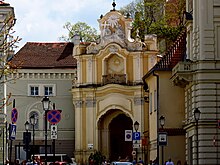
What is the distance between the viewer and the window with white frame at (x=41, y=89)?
85.1 meters

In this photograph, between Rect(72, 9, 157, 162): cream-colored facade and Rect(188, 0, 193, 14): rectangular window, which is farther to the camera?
Rect(72, 9, 157, 162): cream-colored facade

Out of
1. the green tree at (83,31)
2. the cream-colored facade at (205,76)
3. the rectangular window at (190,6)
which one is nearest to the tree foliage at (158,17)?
the green tree at (83,31)

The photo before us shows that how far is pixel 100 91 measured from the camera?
79.1 m

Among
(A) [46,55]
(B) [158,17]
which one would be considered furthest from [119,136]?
(B) [158,17]

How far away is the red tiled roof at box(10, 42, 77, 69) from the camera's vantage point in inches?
3364

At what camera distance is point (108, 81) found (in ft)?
260

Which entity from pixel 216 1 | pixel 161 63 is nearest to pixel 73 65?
pixel 161 63

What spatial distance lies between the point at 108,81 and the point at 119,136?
6507mm

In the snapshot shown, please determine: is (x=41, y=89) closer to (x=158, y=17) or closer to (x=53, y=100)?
(x=53, y=100)

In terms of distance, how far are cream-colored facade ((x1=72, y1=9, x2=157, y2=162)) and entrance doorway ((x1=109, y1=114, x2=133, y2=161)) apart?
4.30 ft

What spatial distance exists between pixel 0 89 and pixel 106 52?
58.5 ft

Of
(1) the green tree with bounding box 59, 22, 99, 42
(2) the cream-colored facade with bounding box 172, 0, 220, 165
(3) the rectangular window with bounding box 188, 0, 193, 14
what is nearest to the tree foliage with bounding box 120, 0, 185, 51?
(1) the green tree with bounding box 59, 22, 99, 42

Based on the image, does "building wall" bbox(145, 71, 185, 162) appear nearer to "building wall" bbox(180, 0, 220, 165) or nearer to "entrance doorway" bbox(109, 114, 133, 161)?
"building wall" bbox(180, 0, 220, 165)

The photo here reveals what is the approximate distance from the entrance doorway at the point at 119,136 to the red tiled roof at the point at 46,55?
24.4 feet
